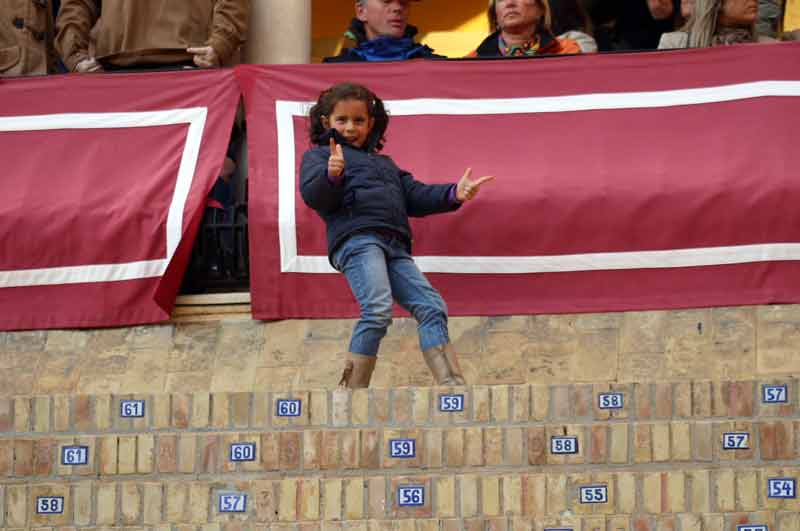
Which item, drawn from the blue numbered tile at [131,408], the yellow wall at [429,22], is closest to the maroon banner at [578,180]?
the blue numbered tile at [131,408]

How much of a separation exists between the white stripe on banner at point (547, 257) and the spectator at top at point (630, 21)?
1532mm

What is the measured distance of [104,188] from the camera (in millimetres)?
12609

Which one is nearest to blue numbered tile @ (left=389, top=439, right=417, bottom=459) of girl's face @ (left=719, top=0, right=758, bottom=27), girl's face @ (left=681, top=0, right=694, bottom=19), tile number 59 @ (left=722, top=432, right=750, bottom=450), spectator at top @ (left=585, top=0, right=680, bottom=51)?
tile number 59 @ (left=722, top=432, right=750, bottom=450)

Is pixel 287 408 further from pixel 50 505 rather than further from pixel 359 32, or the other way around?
Answer: pixel 359 32

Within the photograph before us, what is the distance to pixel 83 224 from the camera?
12461 millimetres

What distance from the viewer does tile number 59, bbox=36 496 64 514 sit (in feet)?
30.8

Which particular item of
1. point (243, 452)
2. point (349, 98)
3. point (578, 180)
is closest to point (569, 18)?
point (578, 180)

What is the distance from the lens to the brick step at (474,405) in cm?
932

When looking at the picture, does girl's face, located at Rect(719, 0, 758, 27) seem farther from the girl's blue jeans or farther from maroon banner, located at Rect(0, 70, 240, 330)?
the girl's blue jeans

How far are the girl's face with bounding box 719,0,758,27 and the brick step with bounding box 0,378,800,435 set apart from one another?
4.05m

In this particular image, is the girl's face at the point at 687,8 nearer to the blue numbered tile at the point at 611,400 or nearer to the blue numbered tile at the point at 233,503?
the blue numbered tile at the point at 611,400

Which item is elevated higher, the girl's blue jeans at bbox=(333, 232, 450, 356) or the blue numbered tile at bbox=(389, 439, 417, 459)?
the girl's blue jeans at bbox=(333, 232, 450, 356)

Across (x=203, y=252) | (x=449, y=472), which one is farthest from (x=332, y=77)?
(x=449, y=472)

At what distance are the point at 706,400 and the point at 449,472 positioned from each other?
3.42 ft
